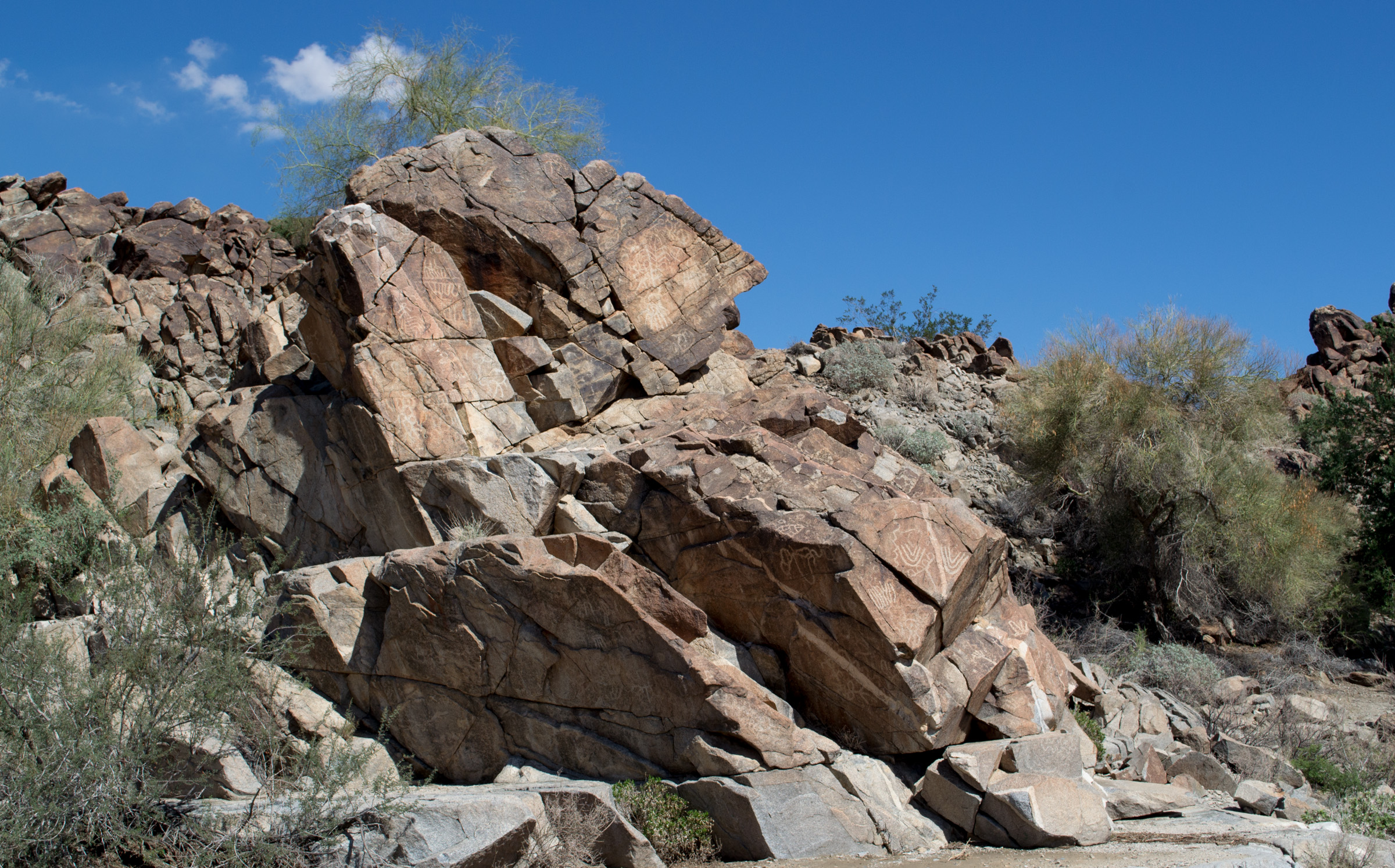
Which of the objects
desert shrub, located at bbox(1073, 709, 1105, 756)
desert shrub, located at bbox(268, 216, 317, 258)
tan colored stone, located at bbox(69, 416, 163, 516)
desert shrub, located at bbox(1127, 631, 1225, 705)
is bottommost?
desert shrub, located at bbox(1073, 709, 1105, 756)

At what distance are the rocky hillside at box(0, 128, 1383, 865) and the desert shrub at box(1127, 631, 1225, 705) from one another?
1069 mm

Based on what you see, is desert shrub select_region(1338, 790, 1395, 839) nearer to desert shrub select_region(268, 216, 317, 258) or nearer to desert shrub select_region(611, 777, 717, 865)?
desert shrub select_region(611, 777, 717, 865)

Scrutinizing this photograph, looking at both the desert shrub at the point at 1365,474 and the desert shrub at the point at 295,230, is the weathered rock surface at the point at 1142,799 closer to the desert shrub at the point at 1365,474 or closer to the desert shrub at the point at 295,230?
the desert shrub at the point at 1365,474

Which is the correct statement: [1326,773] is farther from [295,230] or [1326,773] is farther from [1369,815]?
[295,230]

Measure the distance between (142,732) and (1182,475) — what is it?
16.6 metres

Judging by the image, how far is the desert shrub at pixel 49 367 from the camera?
15820 mm

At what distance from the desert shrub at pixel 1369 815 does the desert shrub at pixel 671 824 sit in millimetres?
5839

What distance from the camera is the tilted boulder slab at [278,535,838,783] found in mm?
8445

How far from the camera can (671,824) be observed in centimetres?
808

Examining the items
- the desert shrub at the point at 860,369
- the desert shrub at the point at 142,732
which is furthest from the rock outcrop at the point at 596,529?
the desert shrub at the point at 860,369

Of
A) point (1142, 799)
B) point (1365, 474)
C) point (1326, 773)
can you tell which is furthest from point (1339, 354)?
point (1142, 799)

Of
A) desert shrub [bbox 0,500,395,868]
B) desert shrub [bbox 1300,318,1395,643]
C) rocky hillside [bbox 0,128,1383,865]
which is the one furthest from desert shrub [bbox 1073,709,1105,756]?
desert shrub [bbox 1300,318,1395,643]

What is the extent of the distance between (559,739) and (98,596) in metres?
4.43

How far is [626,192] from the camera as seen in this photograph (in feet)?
44.2
